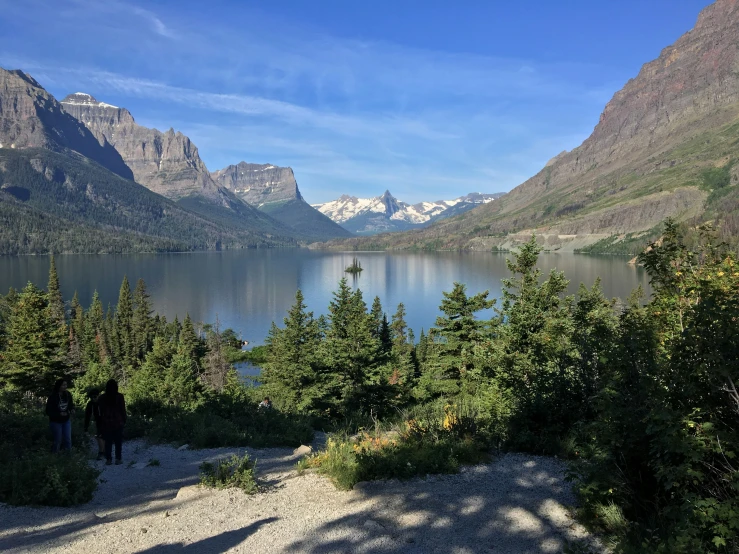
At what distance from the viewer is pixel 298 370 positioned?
32969mm

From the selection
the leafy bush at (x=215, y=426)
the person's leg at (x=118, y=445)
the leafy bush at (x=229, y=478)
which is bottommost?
the leafy bush at (x=215, y=426)

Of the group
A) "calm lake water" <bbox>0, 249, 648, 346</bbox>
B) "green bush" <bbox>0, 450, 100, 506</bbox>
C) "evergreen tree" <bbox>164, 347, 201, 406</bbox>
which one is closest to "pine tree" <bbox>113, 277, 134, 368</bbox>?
"calm lake water" <bbox>0, 249, 648, 346</bbox>

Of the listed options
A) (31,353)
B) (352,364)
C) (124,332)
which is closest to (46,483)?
(352,364)

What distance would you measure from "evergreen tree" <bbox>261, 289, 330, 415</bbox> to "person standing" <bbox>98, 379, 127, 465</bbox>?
46.6ft

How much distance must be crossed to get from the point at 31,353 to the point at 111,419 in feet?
88.8

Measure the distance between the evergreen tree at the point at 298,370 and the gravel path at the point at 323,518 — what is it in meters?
17.1

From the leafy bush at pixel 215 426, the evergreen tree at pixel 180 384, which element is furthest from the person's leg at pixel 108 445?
the evergreen tree at pixel 180 384

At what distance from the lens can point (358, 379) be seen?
26.4 meters

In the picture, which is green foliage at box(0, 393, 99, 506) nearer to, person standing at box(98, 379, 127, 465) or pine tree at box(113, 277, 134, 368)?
person standing at box(98, 379, 127, 465)

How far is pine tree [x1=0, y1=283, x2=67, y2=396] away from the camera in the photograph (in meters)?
32.2

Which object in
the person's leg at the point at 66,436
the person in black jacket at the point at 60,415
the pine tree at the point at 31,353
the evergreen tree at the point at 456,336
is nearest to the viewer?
the person in black jacket at the point at 60,415

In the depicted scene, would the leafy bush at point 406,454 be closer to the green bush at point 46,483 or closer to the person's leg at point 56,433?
the green bush at point 46,483

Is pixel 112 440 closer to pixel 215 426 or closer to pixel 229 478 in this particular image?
pixel 215 426

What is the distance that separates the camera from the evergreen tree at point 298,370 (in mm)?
28234
